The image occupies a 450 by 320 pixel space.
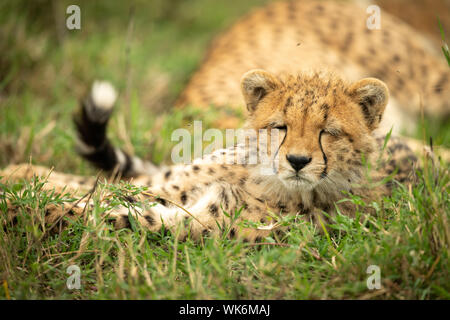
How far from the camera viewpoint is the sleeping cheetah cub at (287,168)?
214 cm

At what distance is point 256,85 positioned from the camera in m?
2.40

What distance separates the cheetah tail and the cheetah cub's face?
0.85 metres

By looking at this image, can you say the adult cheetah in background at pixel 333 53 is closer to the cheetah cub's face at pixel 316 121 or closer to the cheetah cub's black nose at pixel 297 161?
the cheetah cub's face at pixel 316 121

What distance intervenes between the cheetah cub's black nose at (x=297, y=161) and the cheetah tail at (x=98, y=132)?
1.09 meters

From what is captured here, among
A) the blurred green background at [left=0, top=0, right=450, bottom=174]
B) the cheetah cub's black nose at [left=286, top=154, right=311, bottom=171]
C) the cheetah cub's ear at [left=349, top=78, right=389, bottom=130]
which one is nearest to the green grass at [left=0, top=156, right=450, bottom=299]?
the cheetah cub's black nose at [left=286, top=154, right=311, bottom=171]

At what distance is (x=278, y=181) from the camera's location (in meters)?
2.32

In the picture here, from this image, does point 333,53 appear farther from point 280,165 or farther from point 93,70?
point 280,165

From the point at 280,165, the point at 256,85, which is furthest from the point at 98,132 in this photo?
the point at 280,165

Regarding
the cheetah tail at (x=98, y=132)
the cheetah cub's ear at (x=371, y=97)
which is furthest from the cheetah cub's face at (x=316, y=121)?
the cheetah tail at (x=98, y=132)

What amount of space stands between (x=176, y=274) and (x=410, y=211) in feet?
3.17

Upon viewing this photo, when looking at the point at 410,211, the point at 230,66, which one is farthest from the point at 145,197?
the point at 230,66

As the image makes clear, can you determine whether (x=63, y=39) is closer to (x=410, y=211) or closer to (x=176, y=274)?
(x=176, y=274)

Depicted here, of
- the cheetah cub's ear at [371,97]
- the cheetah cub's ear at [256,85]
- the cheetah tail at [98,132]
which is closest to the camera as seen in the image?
the cheetah cub's ear at [371,97]
